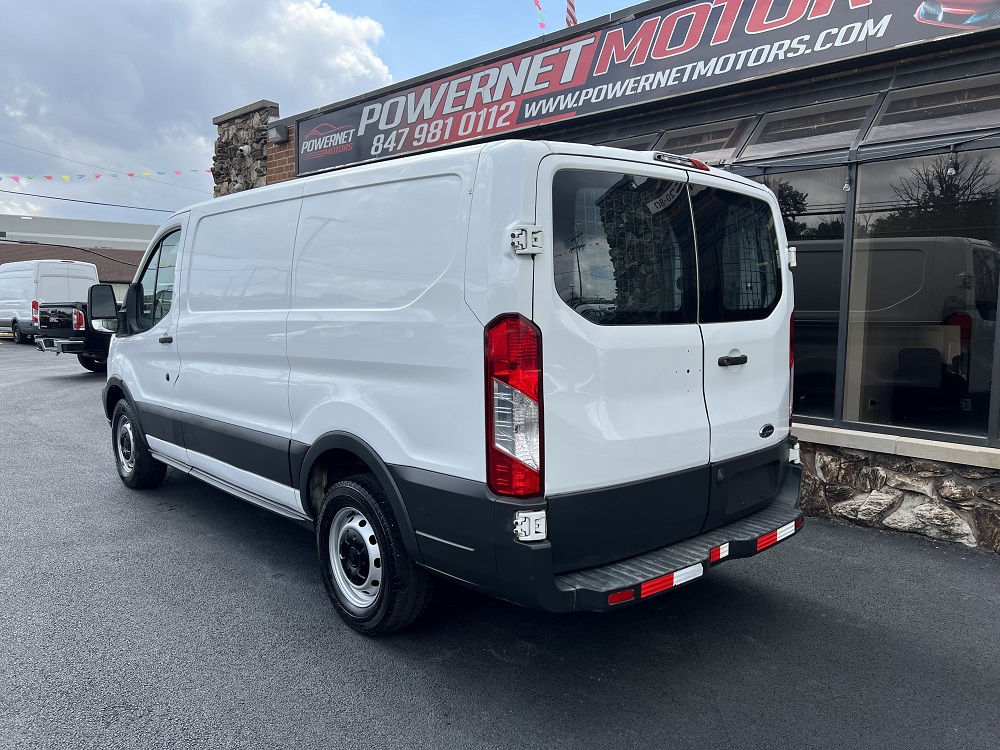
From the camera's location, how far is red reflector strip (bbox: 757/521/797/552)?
11.4 ft

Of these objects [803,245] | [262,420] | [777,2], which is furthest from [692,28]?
[262,420]

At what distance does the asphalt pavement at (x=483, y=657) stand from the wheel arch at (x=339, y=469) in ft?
1.98

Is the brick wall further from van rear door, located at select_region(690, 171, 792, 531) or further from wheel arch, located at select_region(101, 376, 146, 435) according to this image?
van rear door, located at select_region(690, 171, 792, 531)

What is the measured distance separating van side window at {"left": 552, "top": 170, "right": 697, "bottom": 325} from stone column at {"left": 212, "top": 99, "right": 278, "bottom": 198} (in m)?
9.77

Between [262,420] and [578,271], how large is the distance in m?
2.23

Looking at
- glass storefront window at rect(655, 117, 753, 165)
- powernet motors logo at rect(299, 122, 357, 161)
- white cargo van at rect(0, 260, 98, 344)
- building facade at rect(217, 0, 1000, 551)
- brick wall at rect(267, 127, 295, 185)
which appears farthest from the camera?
white cargo van at rect(0, 260, 98, 344)

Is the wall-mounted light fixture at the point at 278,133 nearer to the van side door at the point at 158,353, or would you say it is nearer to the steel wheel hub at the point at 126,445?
the van side door at the point at 158,353

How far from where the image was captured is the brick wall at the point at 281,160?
11.3 m

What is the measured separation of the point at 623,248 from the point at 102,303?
15.0ft

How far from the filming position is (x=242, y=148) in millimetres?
12070

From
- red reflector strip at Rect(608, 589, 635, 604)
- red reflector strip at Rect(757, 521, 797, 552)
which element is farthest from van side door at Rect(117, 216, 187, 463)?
red reflector strip at Rect(757, 521, 797, 552)

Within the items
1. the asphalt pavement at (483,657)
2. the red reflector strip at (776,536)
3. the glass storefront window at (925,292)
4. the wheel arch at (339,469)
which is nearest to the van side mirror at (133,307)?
the asphalt pavement at (483,657)

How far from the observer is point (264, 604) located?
13.2 feet

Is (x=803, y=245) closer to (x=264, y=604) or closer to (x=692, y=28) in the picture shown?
(x=692, y=28)
